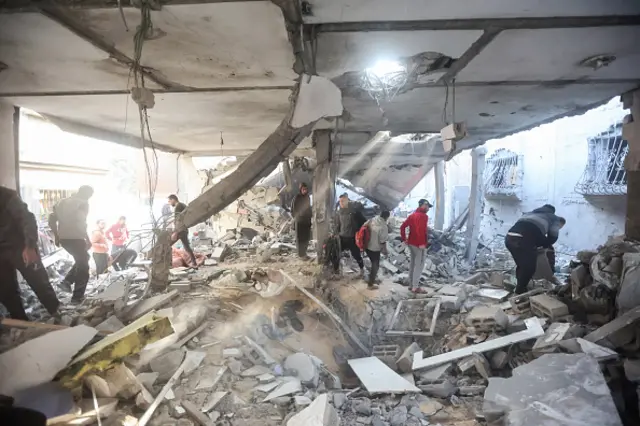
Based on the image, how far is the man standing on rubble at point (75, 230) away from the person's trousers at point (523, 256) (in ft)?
24.6

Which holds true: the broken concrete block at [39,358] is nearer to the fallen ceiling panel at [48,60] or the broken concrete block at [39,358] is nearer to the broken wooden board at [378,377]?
the fallen ceiling panel at [48,60]

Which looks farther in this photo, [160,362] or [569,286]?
[569,286]

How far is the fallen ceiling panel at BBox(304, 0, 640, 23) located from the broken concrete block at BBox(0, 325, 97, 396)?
3469mm

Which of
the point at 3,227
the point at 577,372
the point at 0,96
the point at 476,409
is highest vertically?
the point at 0,96

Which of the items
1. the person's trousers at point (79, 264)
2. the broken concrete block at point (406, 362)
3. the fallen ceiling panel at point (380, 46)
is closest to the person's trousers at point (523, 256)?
the broken concrete block at point (406, 362)

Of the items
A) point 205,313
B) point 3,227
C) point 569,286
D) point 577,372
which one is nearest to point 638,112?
point 569,286

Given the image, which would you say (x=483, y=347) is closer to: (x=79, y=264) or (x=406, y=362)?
(x=406, y=362)

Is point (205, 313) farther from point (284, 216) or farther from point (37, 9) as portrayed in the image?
point (284, 216)

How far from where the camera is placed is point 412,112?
6.48 m

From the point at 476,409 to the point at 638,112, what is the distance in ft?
15.9

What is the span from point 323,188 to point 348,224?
3.11ft

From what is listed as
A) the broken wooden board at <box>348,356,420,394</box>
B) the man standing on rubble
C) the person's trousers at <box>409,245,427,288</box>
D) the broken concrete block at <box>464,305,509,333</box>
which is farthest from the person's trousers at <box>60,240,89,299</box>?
the broken concrete block at <box>464,305,509,333</box>

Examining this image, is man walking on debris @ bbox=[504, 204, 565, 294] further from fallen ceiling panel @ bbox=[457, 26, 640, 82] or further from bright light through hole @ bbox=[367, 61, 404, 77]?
bright light through hole @ bbox=[367, 61, 404, 77]

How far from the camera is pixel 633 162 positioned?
17.9 ft
